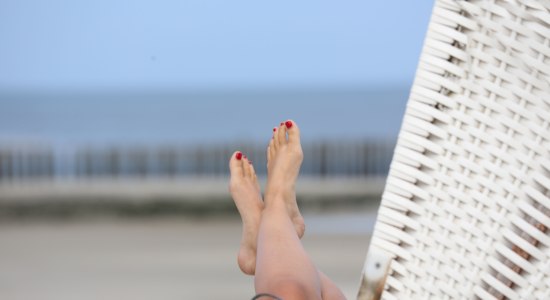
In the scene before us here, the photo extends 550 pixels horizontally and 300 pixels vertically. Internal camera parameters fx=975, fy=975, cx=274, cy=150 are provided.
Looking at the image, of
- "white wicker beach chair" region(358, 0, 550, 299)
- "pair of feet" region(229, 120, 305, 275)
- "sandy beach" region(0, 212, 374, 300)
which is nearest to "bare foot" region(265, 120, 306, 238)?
"pair of feet" region(229, 120, 305, 275)

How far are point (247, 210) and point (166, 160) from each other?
317 inches

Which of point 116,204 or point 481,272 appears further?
point 116,204

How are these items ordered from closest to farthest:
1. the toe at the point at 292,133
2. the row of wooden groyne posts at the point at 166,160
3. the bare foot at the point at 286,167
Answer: the bare foot at the point at 286,167, the toe at the point at 292,133, the row of wooden groyne posts at the point at 166,160

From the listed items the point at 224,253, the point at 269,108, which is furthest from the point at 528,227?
the point at 269,108

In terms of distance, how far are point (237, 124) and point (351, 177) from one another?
4040 cm

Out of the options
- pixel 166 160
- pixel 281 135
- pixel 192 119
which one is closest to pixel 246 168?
pixel 281 135

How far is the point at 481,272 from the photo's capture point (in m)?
1.52

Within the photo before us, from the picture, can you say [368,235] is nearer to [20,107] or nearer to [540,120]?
[540,120]

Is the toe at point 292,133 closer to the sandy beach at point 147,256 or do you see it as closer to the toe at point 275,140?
the toe at point 275,140

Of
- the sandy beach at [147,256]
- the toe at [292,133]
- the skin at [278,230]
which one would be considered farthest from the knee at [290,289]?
the sandy beach at [147,256]

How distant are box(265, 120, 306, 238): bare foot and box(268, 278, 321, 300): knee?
1.90ft

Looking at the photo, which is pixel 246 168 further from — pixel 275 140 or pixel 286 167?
pixel 286 167

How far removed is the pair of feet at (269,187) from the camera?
246cm

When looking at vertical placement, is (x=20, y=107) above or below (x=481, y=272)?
below
